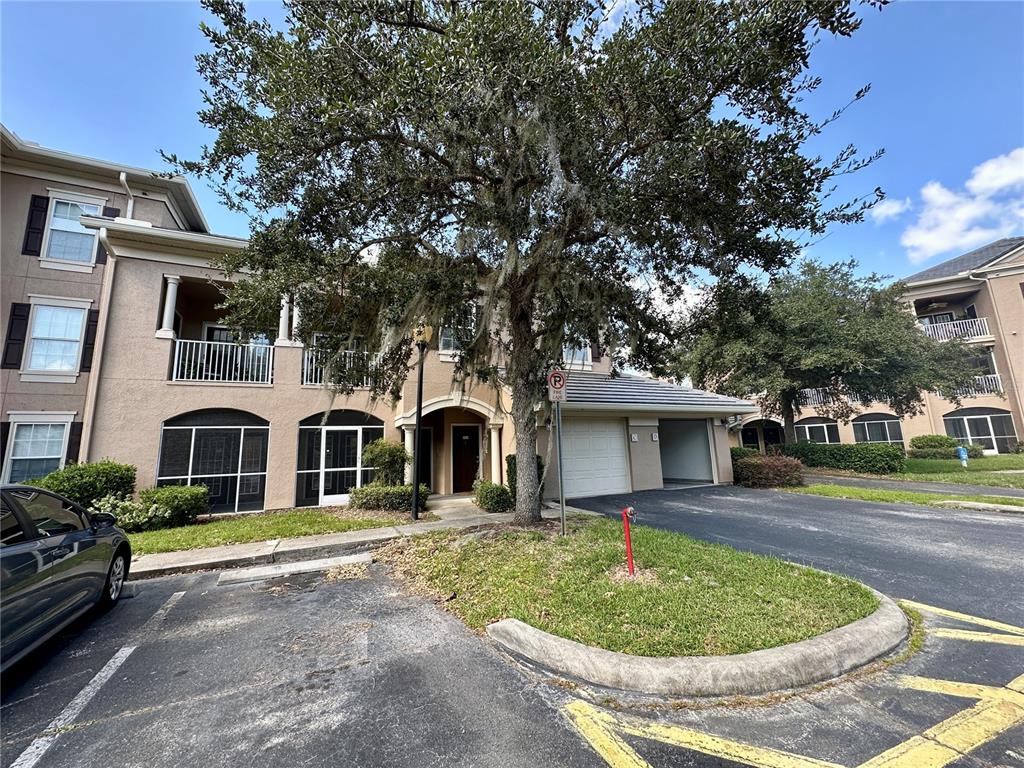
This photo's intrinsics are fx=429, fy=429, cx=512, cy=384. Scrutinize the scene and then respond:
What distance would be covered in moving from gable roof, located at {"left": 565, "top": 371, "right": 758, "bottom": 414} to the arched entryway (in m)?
5.79

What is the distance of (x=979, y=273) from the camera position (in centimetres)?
2223

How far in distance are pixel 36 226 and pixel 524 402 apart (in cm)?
1414

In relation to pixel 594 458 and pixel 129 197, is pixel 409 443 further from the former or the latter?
pixel 129 197

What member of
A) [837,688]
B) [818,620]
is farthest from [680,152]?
[837,688]

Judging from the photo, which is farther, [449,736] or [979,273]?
[979,273]

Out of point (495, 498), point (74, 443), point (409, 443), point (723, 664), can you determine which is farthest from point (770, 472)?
point (74, 443)

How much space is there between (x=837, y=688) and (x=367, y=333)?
7754mm

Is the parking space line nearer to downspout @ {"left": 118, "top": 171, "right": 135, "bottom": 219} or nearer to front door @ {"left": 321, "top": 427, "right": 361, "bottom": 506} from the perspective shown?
front door @ {"left": 321, "top": 427, "right": 361, "bottom": 506}

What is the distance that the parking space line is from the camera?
2.52 m

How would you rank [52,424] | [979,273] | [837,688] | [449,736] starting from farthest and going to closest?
[979,273], [52,424], [837,688], [449,736]

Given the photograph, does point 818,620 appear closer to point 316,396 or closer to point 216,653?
point 216,653

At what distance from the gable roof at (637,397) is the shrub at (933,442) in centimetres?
1437

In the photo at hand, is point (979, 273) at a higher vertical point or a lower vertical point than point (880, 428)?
higher

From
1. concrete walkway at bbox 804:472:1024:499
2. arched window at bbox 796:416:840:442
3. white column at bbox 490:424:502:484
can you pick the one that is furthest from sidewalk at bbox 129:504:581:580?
arched window at bbox 796:416:840:442
